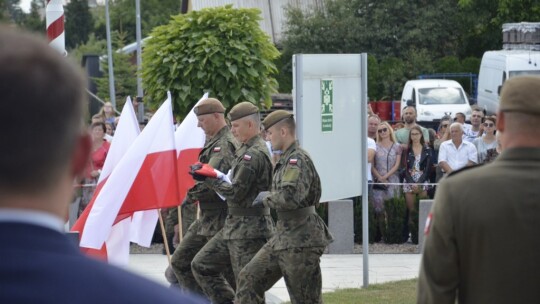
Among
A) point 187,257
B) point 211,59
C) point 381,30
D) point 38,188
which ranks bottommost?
point 187,257

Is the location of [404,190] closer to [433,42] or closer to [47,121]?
[47,121]

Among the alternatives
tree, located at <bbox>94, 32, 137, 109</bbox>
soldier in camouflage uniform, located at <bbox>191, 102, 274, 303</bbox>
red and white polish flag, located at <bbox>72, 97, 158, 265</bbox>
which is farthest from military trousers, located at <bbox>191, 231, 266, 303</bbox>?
tree, located at <bbox>94, 32, 137, 109</bbox>

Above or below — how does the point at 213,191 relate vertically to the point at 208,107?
below

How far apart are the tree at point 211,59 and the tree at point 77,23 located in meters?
69.4

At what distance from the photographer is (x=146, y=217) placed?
426 inches

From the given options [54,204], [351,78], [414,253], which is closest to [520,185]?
[54,204]

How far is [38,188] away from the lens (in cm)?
180

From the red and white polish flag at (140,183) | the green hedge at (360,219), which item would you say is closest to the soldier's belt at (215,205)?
the red and white polish flag at (140,183)

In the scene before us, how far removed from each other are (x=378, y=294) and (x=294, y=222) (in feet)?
10.6

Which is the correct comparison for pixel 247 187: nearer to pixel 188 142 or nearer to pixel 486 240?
pixel 188 142

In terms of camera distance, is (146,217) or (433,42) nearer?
(146,217)

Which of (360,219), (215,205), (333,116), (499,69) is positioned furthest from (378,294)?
(499,69)

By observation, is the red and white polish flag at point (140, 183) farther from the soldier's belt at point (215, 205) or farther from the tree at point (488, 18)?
the tree at point (488, 18)

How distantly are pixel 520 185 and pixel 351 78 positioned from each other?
7469 mm
